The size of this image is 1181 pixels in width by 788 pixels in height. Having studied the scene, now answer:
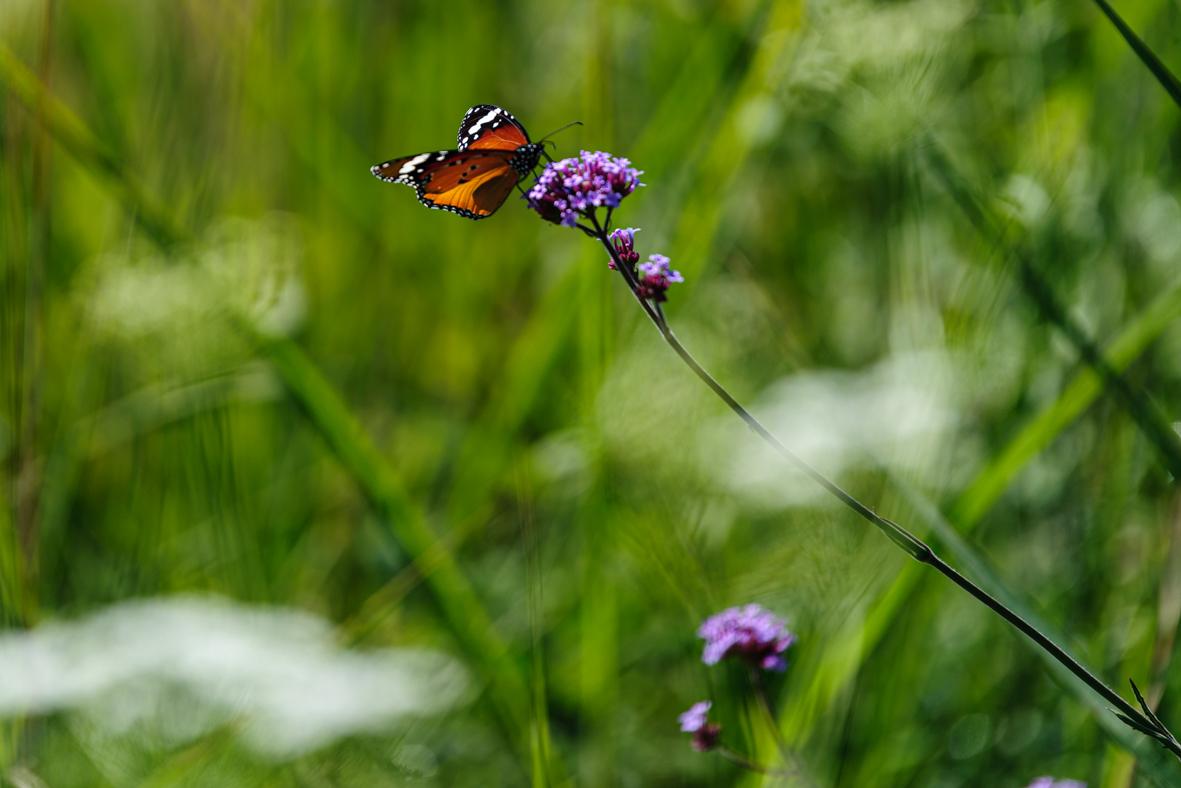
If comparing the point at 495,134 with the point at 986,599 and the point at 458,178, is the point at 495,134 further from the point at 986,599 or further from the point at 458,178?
the point at 986,599

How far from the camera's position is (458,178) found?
0.68m

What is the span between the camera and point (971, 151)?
124 cm

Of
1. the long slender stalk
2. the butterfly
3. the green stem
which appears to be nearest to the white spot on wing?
the butterfly

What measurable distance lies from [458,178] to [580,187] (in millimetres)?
229

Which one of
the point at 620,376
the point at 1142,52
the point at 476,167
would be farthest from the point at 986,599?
the point at 620,376

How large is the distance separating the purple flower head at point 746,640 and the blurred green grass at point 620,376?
5.1 inches

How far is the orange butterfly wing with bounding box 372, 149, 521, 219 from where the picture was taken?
0.65 metres

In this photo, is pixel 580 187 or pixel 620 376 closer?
pixel 580 187

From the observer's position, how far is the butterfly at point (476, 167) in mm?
627

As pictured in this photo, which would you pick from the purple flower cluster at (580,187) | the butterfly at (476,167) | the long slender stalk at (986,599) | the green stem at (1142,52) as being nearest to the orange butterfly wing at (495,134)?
the butterfly at (476,167)

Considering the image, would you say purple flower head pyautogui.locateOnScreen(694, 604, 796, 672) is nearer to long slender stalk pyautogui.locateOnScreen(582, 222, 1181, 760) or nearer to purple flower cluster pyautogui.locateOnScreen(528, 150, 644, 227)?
long slender stalk pyautogui.locateOnScreen(582, 222, 1181, 760)

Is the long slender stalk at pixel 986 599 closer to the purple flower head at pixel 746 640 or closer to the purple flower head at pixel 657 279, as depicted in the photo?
the purple flower head at pixel 657 279

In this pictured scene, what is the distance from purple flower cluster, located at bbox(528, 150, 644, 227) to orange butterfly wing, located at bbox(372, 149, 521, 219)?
5.5 inches

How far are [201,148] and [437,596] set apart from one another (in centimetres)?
110
